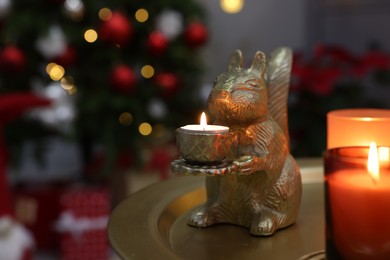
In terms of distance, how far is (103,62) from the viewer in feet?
6.08

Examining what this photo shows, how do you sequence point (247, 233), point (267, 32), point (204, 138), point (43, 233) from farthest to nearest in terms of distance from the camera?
point (267, 32) → point (43, 233) → point (247, 233) → point (204, 138)

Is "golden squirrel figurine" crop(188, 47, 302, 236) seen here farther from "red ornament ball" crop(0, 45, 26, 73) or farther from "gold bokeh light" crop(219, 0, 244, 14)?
"gold bokeh light" crop(219, 0, 244, 14)

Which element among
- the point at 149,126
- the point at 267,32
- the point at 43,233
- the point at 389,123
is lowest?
the point at 43,233

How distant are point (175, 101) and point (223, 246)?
4.71 ft

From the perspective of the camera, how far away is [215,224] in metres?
0.65

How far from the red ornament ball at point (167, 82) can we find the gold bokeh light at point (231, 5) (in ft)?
2.69

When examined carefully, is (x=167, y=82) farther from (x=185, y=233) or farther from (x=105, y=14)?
(x=185, y=233)

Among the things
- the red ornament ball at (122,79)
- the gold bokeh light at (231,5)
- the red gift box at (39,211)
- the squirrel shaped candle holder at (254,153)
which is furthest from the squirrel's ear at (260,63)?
the gold bokeh light at (231,5)

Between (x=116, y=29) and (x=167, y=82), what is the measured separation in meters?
0.26

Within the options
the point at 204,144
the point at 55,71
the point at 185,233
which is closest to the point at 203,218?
the point at 185,233

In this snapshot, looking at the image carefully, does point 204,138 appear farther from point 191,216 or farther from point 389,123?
point 389,123

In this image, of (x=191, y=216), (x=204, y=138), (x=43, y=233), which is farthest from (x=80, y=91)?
(x=204, y=138)

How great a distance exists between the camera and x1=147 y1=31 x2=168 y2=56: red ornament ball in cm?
182

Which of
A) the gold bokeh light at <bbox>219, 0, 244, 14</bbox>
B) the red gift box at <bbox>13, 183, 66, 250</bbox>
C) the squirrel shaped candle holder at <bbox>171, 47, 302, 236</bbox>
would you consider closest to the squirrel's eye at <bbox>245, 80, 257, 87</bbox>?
the squirrel shaped candle holder at <bbox>171, 47, 302, 236</bbox>
